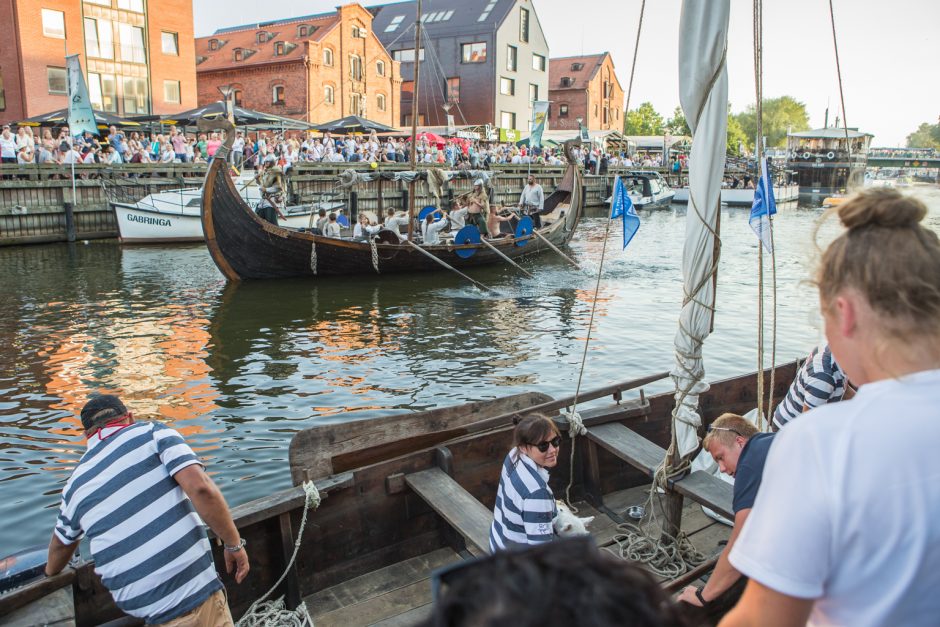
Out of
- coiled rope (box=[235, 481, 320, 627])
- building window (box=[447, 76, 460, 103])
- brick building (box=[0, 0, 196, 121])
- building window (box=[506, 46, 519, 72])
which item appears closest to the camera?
coiled rope (box=[235, 481, 320, 627])

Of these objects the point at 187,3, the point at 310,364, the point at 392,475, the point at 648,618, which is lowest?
the point at 310,364

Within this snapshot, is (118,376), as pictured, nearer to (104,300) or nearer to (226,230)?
(104,300)

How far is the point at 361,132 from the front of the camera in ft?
131

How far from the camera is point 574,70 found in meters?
64.7

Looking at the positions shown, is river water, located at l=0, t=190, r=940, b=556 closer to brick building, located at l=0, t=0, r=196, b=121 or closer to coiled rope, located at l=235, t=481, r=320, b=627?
coiled rope, located at l=235, t=481, r=320, b=627

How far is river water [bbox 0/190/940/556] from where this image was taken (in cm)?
861

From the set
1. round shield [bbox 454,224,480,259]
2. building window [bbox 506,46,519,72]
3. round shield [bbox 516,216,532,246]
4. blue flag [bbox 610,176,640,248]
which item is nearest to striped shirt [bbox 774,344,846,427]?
blue flag [bbox 610,176,640,248]

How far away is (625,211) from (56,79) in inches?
1135

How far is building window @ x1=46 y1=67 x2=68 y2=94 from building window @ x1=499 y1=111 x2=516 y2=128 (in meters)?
30.1

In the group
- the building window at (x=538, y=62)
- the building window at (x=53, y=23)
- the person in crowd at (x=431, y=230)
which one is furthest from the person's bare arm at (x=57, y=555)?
the building window at (x=538, y=62)

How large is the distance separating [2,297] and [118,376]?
667 cm

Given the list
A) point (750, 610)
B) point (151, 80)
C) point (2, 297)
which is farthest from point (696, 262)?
point (151, 80)

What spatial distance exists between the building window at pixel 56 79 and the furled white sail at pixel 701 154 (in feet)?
111

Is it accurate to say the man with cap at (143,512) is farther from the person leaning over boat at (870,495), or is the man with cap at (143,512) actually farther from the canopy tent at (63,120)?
the canopy tent at (63,120)
